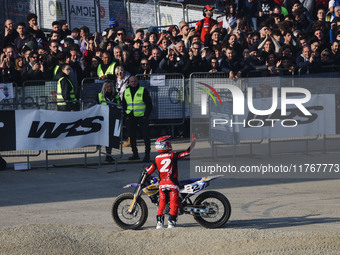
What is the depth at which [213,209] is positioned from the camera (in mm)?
9953

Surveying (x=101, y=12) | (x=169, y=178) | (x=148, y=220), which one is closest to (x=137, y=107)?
(x=148, y=220)

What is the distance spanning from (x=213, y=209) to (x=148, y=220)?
4.41 ft

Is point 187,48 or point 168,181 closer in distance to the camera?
point 168,181

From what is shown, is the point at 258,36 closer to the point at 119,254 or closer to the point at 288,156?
the point at 288,156

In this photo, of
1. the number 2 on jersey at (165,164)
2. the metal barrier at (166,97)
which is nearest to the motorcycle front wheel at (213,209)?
the number 2 on jersey at (165,164)

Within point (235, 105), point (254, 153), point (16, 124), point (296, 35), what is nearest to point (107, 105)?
point (16, 124)

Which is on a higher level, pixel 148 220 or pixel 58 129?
pixel 58 129

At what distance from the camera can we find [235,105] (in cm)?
1588

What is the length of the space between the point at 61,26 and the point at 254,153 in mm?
7918

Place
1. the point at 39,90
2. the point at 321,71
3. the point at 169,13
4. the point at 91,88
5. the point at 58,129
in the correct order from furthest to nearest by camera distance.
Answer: the point at 169,13 < the point at 321,71 < the point at 91,88 < the point at 39,90 < the point at 58,129

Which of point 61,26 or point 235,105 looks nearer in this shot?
point 235,105

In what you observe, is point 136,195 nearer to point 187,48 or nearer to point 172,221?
point 172,221

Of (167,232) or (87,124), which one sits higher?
(87,124)

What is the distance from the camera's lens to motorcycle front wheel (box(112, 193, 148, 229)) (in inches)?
397
